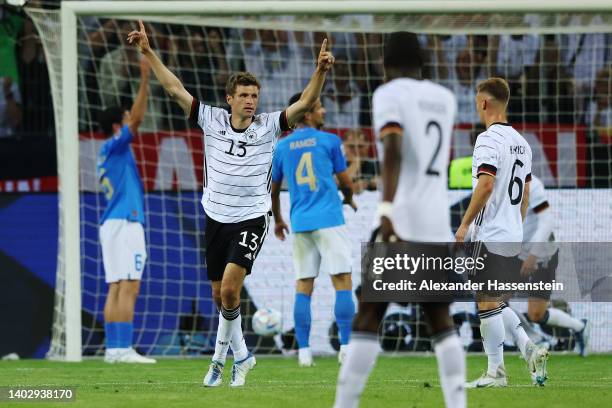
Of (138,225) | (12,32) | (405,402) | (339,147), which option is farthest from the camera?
(12,32)

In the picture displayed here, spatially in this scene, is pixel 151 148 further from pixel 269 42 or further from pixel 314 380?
pixel 314 380

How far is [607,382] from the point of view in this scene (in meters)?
9.69

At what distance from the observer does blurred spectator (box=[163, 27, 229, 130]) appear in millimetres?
15320

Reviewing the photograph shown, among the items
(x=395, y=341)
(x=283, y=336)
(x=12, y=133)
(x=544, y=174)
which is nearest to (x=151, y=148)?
(x=12, y=133)

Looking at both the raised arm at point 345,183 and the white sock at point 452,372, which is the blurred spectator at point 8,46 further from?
the white sock at point 452,372

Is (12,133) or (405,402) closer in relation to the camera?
(405,402)

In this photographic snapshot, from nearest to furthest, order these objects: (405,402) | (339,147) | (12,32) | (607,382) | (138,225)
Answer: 1. (405,402)
2. (607,382)
3. (339,147)
4. (138,225)
5. (12,32)

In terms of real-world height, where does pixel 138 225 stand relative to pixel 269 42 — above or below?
below

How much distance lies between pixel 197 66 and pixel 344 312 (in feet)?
15.5

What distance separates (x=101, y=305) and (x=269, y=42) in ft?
13.3

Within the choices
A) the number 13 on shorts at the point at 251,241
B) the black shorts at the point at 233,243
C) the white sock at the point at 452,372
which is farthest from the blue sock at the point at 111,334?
the white sock at the point at 452,372

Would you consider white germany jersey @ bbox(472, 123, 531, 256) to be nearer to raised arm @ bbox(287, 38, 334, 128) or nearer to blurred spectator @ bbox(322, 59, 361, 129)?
raised arm @ bbox(287, 38, 334, 128)

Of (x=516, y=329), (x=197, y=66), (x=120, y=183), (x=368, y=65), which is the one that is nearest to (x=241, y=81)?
(x=516, y=329)

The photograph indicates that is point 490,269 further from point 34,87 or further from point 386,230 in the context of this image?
point 34,87
